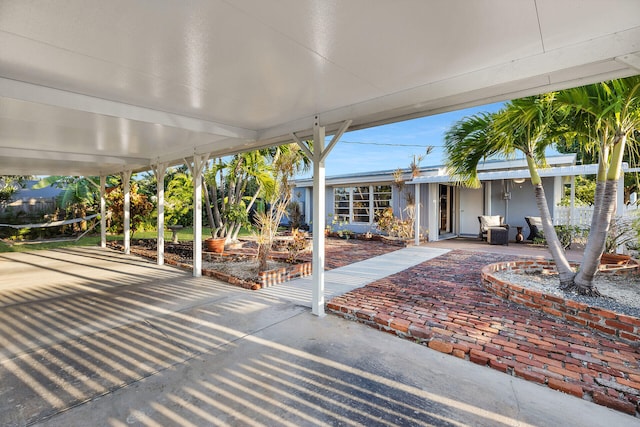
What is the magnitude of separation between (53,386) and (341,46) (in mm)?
3681

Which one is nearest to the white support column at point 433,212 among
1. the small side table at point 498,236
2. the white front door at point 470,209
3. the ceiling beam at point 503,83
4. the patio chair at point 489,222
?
the patio chair at point 489,222

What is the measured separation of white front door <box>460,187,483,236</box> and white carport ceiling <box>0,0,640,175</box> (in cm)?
1040

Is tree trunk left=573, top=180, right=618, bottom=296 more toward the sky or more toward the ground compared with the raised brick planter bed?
more toward the sky

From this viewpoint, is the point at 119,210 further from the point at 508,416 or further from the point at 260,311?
the point at 508,416

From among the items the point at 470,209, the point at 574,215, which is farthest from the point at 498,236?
the point at 470,209

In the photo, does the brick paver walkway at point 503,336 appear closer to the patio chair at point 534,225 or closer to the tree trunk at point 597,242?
the tree trunk at point 597,242

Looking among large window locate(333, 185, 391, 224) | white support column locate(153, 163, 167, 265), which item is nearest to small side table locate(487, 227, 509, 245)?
large window locate(333, 185, 391, 224)

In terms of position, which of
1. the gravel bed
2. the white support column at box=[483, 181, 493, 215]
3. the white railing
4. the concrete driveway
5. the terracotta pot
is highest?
the white support column at box=[483, 181, 493, 215]

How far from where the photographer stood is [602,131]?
4.07 m

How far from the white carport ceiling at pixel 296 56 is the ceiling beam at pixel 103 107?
0.04ft

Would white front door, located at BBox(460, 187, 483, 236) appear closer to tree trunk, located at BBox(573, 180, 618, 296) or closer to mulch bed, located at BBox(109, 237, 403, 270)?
mulch bed, located at BBox(109, 237, 403, 270)

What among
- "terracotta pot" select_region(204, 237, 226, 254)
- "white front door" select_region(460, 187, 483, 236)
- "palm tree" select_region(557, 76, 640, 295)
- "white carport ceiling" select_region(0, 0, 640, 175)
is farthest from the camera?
"white front door" select_region(460, 187, 483, 236)

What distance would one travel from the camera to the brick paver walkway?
8.02 feet

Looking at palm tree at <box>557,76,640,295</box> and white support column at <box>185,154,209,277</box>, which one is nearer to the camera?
palm tree at <box>557,76,640,295</box>
